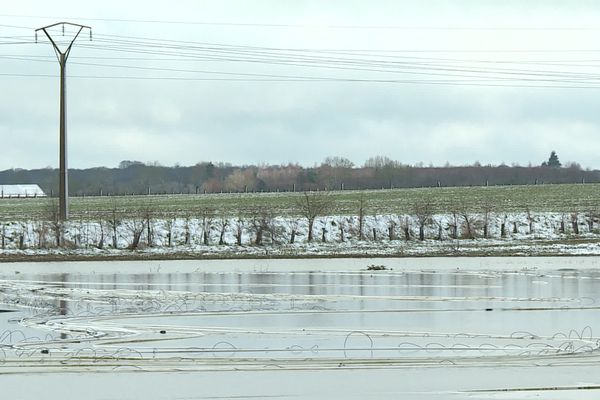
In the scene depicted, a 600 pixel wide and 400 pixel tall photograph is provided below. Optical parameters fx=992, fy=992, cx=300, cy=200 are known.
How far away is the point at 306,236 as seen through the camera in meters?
43.5

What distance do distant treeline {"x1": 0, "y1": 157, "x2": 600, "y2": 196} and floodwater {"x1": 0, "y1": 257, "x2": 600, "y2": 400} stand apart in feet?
274

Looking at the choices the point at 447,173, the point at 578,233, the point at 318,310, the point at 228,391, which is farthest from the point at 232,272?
the point at 447,173

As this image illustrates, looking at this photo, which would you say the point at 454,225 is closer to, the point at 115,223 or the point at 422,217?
the point at 422,217

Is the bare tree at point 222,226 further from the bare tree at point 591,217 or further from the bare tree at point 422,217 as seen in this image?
the bare tree at point 591,217

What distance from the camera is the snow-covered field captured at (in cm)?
3750

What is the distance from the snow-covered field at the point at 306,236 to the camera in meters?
37.5

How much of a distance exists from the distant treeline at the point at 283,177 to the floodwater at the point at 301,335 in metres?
83.4

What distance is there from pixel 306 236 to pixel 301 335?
28.4 m

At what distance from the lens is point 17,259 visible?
3372 centimetres

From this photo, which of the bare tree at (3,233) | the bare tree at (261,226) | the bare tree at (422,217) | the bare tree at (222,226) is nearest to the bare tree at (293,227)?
the bare tree at (261,226)

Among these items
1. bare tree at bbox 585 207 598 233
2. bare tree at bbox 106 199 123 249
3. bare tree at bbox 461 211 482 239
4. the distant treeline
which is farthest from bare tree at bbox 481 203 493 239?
the distant treeline

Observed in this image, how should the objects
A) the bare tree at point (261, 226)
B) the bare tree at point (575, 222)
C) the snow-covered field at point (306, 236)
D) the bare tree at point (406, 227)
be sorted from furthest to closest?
the bare tree at point (575, 222), the bare tree at point (406, 227), the bare tree at point (261, 226), the snow-covered field at point (306, 236)

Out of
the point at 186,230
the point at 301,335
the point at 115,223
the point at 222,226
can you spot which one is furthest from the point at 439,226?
the point at 301,335

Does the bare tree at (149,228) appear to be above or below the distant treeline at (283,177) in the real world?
below
